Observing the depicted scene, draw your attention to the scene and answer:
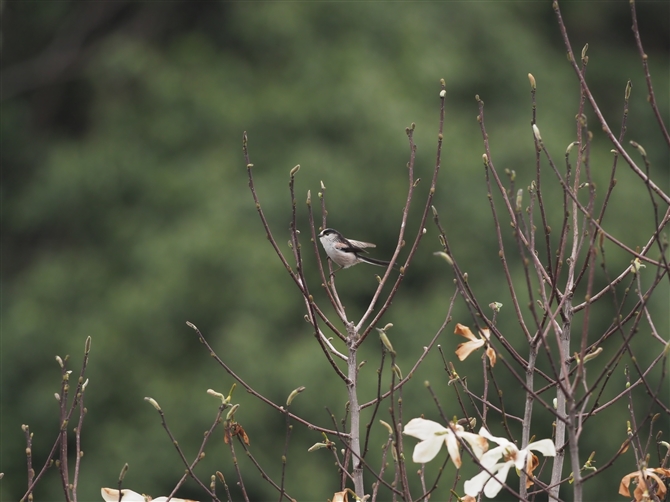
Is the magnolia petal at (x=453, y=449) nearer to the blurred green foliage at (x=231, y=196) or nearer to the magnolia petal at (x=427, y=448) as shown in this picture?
the magnolia petal at (x=427, y=448)

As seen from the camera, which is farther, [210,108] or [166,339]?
[210,108]

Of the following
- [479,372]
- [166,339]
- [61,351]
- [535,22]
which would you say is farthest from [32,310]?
[535,22]

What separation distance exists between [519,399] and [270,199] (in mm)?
3698

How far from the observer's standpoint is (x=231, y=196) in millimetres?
9484

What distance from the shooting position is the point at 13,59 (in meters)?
12.1

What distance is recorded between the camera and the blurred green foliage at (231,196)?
8.87m

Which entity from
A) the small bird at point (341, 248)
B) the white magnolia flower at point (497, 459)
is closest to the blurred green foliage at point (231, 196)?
the small bird at point (341, 248)

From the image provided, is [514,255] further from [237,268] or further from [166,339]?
[166,339]

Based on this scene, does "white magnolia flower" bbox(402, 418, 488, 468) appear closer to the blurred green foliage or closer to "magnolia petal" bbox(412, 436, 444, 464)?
"magnolia petal" bbox(412, 436, 444, 464)

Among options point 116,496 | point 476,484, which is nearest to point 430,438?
point 476,484

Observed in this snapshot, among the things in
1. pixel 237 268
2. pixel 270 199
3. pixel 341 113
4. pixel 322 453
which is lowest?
pixel 322 453

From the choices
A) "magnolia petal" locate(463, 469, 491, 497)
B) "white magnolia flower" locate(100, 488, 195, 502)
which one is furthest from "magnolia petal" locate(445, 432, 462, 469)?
"white magnolia flower" locate(100, 488, 195, 502)

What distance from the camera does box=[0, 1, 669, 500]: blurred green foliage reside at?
887 centimetres

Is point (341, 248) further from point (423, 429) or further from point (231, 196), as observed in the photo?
point (231, 196)
